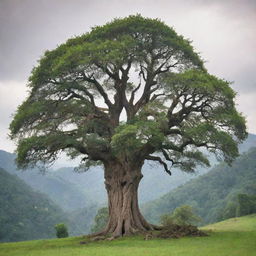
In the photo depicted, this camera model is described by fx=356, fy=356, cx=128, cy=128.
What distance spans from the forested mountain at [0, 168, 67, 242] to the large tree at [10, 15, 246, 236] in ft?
264

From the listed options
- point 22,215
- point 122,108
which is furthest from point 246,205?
point 22,215

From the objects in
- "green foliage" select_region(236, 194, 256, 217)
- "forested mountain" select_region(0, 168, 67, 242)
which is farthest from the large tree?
"forested mountain" select_region(0, 168, 67, 242)

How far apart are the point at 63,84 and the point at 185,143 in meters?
9.49

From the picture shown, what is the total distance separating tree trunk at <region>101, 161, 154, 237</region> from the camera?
2441 cm

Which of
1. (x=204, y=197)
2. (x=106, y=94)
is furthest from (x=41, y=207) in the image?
(x=106, y=94)

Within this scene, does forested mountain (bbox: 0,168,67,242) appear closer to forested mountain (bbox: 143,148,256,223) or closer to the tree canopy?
forested mountain (bbox: 143,148,256,223)

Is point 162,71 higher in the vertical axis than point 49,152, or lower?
higher

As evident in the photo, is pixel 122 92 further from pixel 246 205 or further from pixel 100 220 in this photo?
pixel 246 205

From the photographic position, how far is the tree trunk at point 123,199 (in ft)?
80.1

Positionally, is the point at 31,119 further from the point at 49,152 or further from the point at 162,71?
the point at 162,71

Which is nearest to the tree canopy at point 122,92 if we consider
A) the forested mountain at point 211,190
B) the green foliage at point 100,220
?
the green foliage at point 100,220

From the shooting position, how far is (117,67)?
25.4 meters

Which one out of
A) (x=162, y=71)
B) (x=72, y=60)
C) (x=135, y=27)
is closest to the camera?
(x=72, y=60)

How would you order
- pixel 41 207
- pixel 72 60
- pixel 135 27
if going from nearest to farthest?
1. pixel 72 60
2. pixel 135 27
3. pixel 41 207
